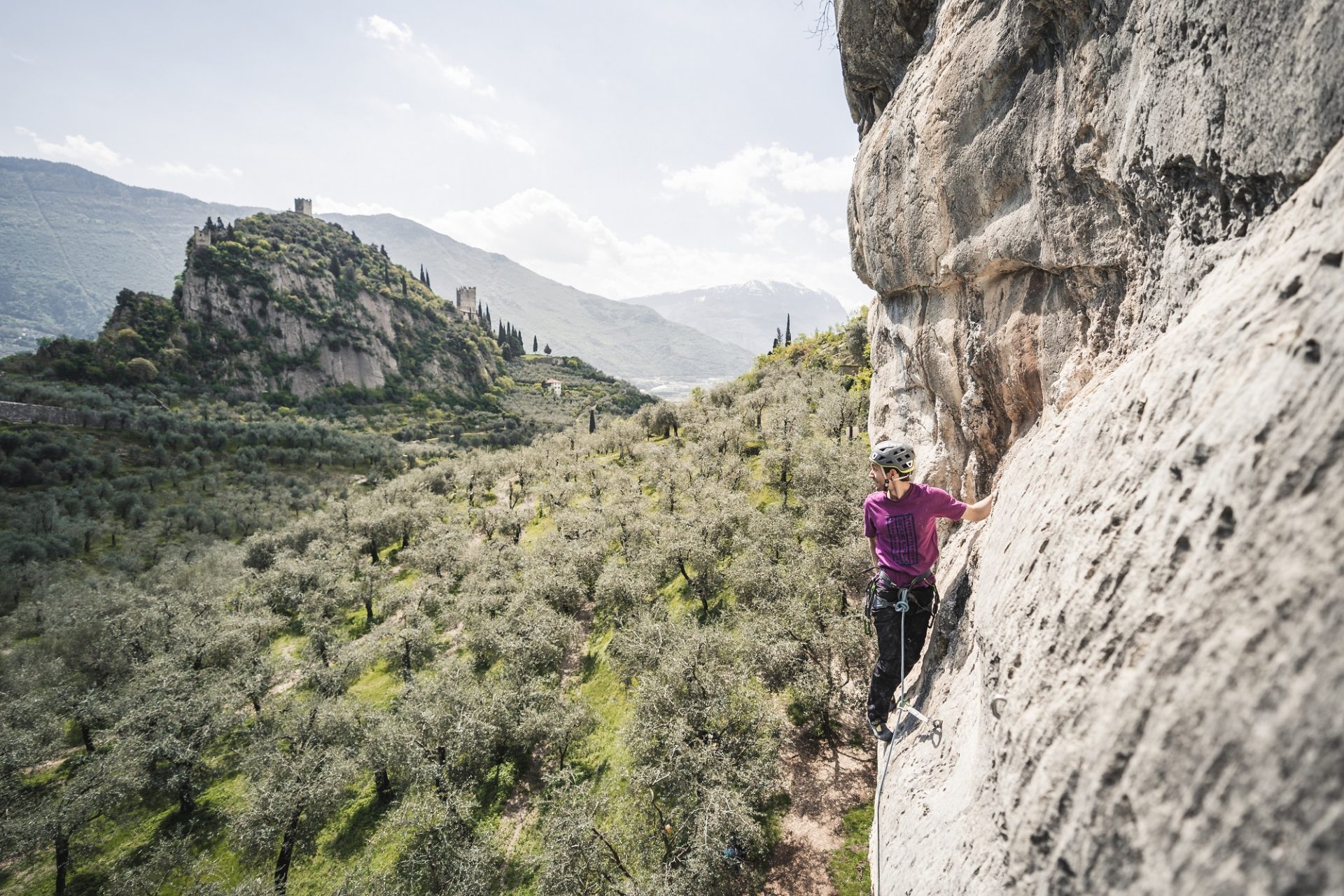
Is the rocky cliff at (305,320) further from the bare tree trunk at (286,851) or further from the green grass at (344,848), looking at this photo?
the bare tree trunk at (286,851)

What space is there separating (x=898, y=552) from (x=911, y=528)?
1.44ft

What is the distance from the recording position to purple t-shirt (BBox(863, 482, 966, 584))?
7.40m

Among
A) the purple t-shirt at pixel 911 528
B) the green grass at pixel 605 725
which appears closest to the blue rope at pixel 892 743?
the purple t-shirt at pixel 911 528

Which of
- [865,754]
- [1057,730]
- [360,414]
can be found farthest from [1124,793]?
[360,414]

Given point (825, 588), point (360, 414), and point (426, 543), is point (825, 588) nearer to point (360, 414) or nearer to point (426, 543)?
point (426, 543)

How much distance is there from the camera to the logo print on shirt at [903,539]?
7.53 metres

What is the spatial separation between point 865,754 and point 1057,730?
719 inches

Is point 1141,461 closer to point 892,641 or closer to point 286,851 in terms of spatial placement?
point 892,641

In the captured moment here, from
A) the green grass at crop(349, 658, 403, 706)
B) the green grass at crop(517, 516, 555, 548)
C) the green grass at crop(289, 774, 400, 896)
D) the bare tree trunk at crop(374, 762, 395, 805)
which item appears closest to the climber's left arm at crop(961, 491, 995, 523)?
the green grass at crop(289, 774, 400, 896)

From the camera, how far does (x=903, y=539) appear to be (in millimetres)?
7602

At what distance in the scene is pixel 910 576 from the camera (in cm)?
776

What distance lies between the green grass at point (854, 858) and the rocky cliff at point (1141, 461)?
10.8m

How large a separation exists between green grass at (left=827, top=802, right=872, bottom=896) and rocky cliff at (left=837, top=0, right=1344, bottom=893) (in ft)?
35.4

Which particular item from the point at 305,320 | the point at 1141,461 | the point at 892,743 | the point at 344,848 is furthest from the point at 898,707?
the point at 305,320
